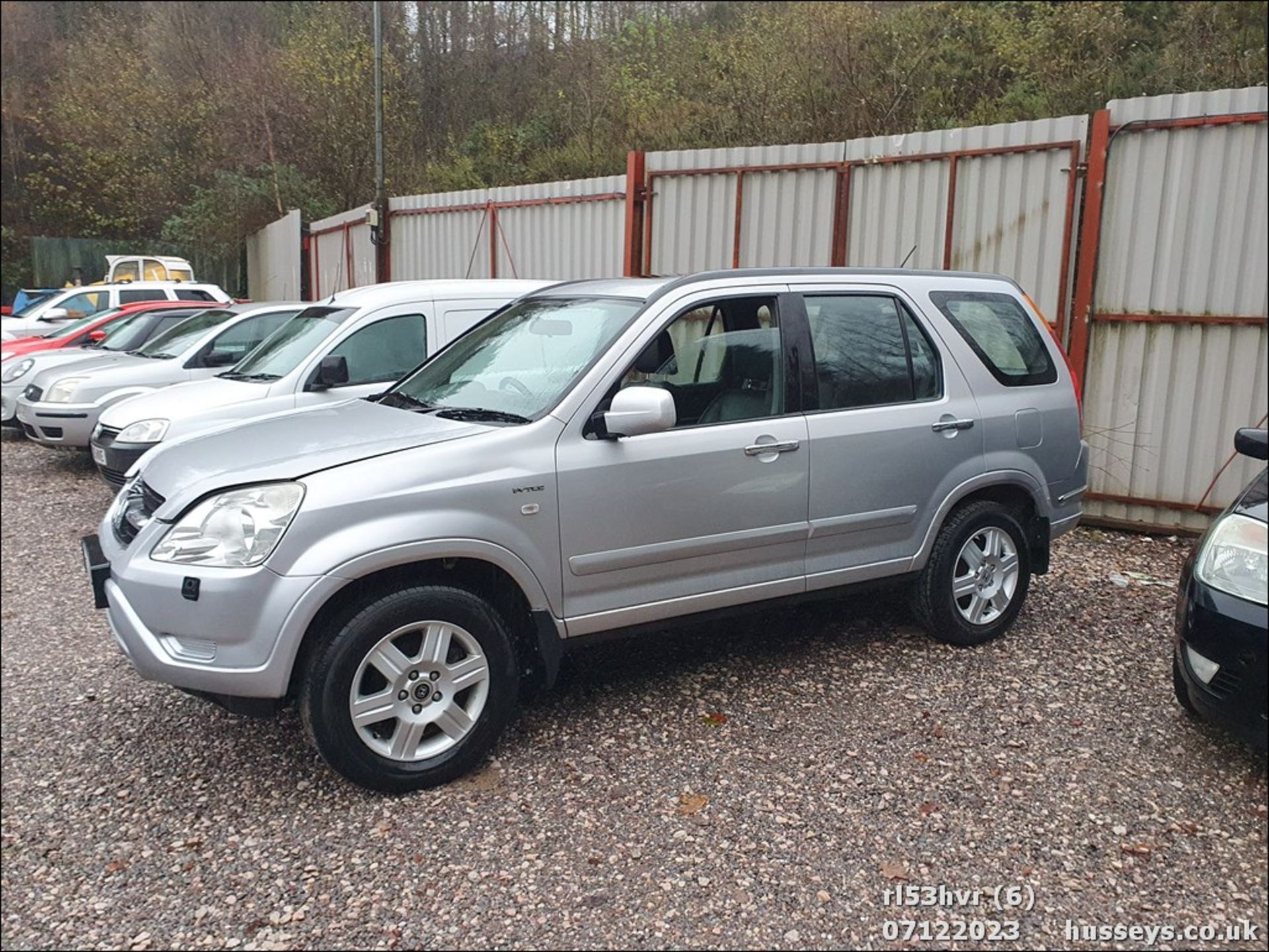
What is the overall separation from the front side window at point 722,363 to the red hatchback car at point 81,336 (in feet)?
32.0

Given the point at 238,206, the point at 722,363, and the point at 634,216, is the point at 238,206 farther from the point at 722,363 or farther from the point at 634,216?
the point at 722,363

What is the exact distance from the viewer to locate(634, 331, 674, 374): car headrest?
155 inches

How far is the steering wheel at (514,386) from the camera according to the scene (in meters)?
3.98

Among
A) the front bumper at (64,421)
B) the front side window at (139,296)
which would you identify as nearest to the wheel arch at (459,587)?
the front bumper at (64,421)

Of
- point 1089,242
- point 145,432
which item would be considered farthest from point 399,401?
point 1089,242

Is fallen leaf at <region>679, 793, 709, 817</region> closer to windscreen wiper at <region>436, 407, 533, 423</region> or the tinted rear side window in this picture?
windscreen wiper at <region>436, 407, 533, 423</region>

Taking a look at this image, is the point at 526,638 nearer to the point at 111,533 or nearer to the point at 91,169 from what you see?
the point at 111,533

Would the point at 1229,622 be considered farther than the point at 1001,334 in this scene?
No

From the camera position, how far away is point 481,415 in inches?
154

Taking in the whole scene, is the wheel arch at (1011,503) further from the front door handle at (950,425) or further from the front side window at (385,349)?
the front side window at (385,349)

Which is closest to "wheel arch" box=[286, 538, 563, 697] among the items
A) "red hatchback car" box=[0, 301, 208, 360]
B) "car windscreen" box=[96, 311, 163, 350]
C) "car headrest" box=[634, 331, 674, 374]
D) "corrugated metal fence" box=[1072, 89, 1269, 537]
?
"car headrest" box=[634, 331, 674, 374]

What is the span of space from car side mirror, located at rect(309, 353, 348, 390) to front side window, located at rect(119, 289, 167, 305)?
12438 millimetres

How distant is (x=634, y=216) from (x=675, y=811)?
23.8ft

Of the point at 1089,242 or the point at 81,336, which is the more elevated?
the point at 1089,242
